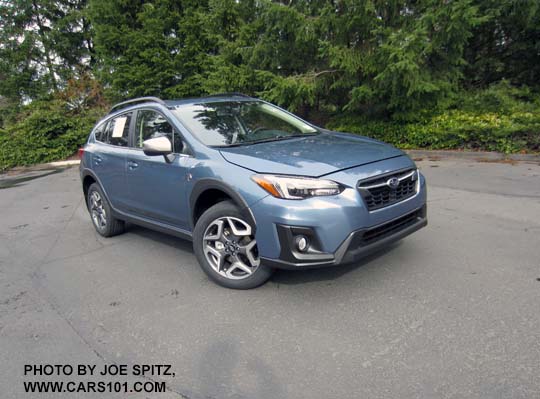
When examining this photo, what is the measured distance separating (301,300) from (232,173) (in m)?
1.17

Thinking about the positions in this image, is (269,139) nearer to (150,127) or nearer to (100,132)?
(150,127)

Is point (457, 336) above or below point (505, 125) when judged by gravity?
below

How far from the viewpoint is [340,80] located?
31.7ft

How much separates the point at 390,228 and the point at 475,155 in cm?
634

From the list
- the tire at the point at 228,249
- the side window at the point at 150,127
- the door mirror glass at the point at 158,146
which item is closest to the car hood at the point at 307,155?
the tire at the point at 228,249

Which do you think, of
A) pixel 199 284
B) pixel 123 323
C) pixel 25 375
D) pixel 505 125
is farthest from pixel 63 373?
pixel 505 125

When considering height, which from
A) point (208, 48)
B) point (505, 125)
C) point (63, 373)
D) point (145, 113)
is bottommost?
point (63, 373)

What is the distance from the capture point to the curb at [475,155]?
761 cm

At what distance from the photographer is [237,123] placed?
12.9 ft

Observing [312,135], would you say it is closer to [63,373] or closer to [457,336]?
[457,336]

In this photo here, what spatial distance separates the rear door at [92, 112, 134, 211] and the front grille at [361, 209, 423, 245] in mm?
2852

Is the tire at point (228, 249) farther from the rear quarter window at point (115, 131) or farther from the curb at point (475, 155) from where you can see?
the curb at point (475, 155)

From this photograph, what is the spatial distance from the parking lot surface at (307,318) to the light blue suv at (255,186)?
41 cm

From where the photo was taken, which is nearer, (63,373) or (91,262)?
(63,373)
